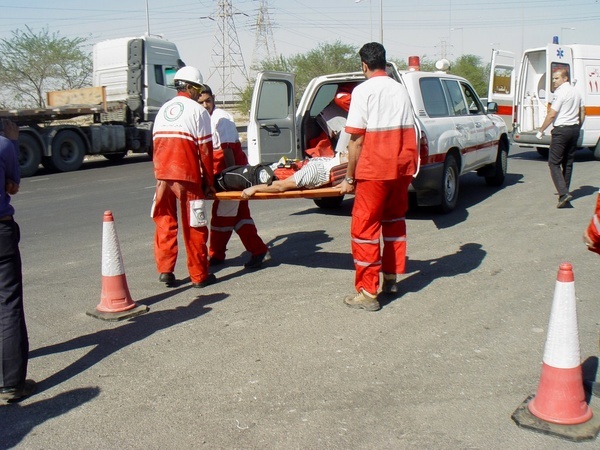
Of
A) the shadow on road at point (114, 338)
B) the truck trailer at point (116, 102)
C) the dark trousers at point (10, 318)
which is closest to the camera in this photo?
the dark trousers at point (10, 318)

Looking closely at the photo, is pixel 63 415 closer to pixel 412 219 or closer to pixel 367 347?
pixel 367 347

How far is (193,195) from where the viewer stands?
5.80 metres

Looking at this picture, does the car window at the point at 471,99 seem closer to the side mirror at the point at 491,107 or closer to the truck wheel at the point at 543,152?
the side mirror at the point at 491,107

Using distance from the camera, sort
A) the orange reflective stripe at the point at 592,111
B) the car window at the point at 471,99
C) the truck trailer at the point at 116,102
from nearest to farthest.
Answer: the car window at the point at 471,99
the orange reflective stripe at the point at 592,111
the truck trailer at the point at 116,102

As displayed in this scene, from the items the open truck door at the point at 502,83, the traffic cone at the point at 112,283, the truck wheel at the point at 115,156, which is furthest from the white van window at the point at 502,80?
the traffic cone at the point at 112,283

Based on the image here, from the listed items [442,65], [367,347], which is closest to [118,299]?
[367,347]

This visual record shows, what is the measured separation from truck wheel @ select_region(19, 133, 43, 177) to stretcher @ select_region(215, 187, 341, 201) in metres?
11.9

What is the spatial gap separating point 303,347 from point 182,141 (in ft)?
7.26

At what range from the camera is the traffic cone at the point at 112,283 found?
5.25m

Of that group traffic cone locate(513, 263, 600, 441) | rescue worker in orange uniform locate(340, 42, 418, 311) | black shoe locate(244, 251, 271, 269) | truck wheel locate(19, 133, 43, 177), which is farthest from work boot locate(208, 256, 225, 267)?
truck wheel locate(19, 133, 43, 177)

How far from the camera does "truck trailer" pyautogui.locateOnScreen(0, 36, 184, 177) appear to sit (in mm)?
17625

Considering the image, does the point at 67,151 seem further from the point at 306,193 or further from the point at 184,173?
the point at 306,193

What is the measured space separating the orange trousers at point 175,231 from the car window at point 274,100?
9.39ft

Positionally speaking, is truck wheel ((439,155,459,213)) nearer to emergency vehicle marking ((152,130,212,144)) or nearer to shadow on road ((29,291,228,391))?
emergency vehicle marking ((152,130,212,144))
